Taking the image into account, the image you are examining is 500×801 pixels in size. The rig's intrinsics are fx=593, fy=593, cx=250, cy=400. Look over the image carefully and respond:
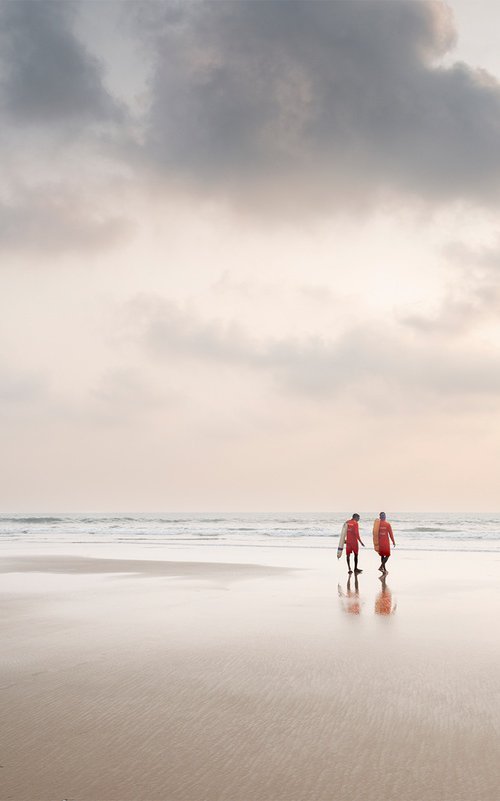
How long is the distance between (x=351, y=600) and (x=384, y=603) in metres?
0.68

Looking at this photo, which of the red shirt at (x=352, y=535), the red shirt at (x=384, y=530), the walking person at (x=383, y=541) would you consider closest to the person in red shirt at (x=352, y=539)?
the red shirt at (x=352, y=535)

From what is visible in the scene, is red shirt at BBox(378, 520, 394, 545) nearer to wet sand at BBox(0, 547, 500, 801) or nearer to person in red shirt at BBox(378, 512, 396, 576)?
person in red shirt at BBox(378, 512, 396, 576)

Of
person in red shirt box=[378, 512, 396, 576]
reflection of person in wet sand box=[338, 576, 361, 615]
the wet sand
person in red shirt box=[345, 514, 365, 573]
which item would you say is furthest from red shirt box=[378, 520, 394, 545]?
the wet sand

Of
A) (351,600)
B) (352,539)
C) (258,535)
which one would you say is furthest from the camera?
(258,535)

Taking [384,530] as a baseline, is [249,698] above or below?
below

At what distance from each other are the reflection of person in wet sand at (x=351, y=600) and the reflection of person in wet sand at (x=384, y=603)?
0.34 meters

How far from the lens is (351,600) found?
11305 millimetres

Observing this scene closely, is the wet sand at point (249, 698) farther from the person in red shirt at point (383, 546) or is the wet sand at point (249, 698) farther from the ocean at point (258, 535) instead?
the ocean at point (258, 535)

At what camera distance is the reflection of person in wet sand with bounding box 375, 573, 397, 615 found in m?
9.95

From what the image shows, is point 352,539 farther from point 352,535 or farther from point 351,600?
point 351,600

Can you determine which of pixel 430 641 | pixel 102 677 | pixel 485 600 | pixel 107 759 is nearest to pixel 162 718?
pixel 107 759

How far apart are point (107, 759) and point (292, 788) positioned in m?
1.23

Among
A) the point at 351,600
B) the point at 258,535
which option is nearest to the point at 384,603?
the point at 351,600

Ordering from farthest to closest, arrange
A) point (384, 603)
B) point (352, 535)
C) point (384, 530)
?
point (352, 535)
point (384, 530)
point (384, 603)
